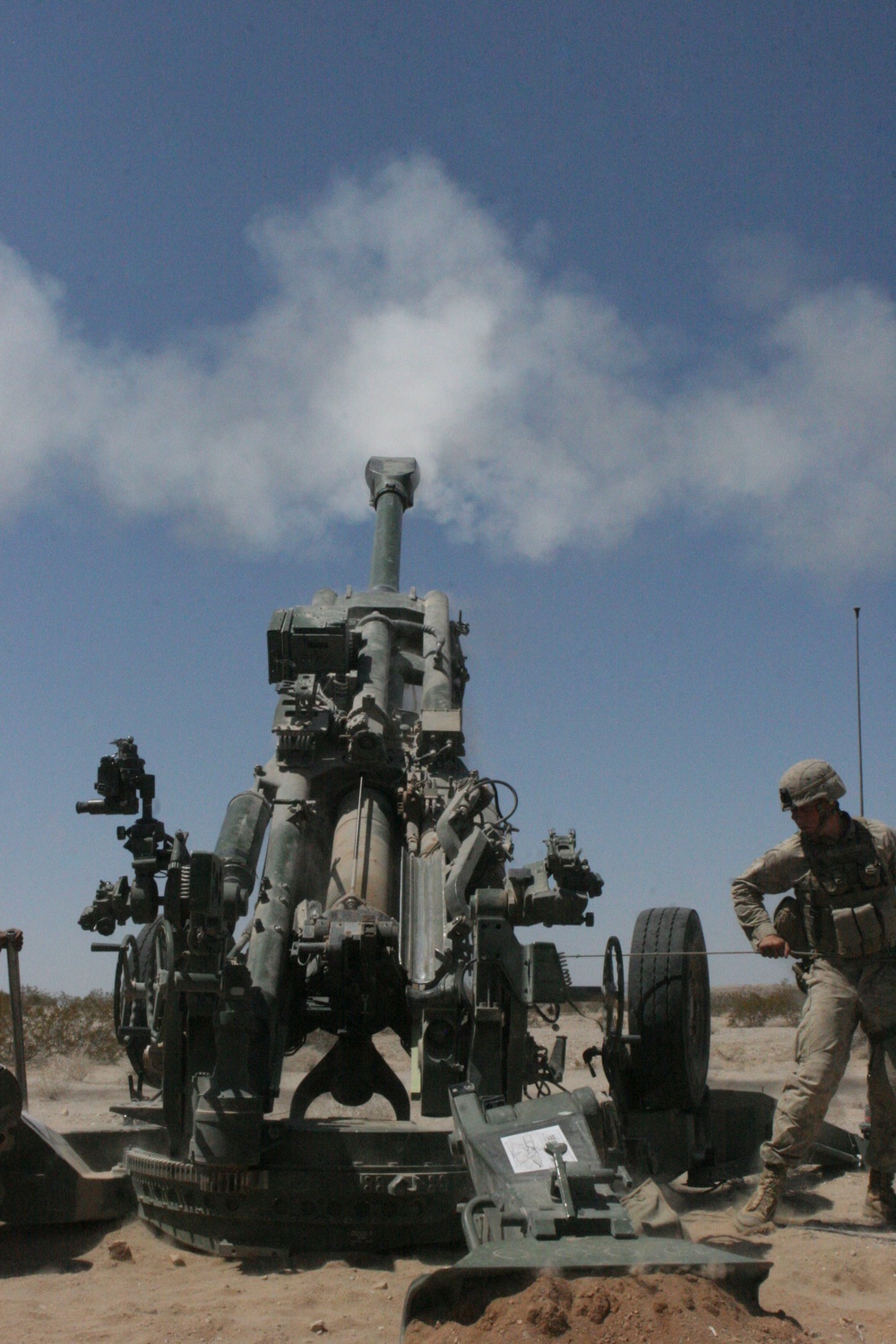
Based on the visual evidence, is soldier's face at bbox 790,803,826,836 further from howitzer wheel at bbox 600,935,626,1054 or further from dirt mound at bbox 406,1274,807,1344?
dirt mound at bbox 406,1274,807,1344

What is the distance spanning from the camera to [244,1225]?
560 cm

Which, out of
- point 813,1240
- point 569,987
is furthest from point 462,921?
point 813,1240

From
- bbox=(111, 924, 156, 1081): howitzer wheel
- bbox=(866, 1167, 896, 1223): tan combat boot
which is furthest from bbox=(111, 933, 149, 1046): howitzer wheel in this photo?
bbox=(866, 1167, 896, 1223): tan combat boot

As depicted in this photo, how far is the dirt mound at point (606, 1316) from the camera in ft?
10.1

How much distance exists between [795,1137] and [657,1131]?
140 centimetres

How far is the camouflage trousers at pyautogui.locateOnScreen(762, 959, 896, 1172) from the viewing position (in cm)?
582

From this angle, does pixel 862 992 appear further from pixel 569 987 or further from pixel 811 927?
pixel 569 987

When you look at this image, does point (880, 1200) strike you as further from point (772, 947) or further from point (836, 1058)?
point (772, 947)

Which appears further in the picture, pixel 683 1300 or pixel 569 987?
pixel 569 987

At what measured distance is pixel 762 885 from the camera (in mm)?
6398

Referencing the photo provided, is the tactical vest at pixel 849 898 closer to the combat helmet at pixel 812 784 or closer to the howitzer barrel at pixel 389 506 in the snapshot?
the combat helmet at pixel 812 784

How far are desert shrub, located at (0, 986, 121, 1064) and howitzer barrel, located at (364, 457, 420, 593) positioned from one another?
8953 mm

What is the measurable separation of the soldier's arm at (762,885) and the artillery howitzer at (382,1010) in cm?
96

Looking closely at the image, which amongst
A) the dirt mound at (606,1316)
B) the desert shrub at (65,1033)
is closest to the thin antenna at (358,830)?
the dirt mound at (606,1316)
